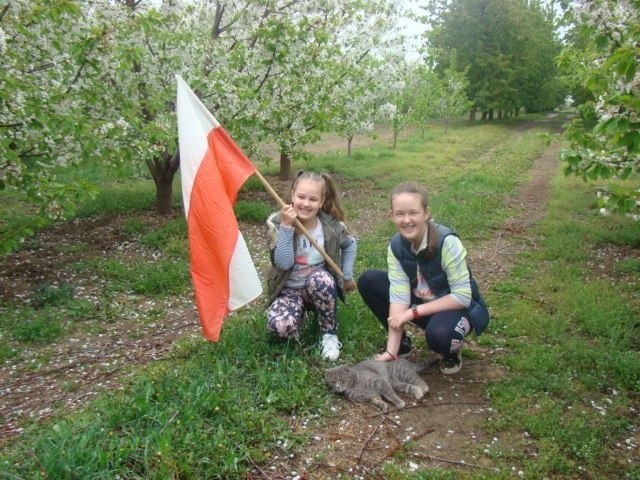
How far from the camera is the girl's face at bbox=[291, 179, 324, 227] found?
13.7 ft

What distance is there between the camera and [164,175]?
9.48 m

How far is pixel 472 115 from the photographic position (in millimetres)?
36500

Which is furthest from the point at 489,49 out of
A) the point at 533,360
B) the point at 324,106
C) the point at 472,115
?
the point at 533,360

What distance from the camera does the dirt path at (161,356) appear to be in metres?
3.25

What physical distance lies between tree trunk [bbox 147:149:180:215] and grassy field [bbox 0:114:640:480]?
5.00 feet

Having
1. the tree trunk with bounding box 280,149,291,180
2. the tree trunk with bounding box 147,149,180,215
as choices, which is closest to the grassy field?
the tree trunk with bounding box 147,149,180,215

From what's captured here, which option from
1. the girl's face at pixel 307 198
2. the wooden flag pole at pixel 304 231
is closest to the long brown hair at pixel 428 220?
the girl's face at pixel 307 198

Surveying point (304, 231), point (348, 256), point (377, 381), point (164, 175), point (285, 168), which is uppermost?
point (304, 231)

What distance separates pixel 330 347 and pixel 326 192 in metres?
1.26

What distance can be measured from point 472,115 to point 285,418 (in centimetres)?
3596

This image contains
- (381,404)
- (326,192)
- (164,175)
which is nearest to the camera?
(381,404)

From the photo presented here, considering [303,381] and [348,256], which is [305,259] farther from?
[303,381]

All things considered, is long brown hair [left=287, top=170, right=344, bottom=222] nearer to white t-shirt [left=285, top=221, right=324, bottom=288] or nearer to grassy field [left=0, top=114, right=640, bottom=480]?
white t-shirt [left=285, top=221, right=324, bottom=288]

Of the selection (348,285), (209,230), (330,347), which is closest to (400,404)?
(330,347)
